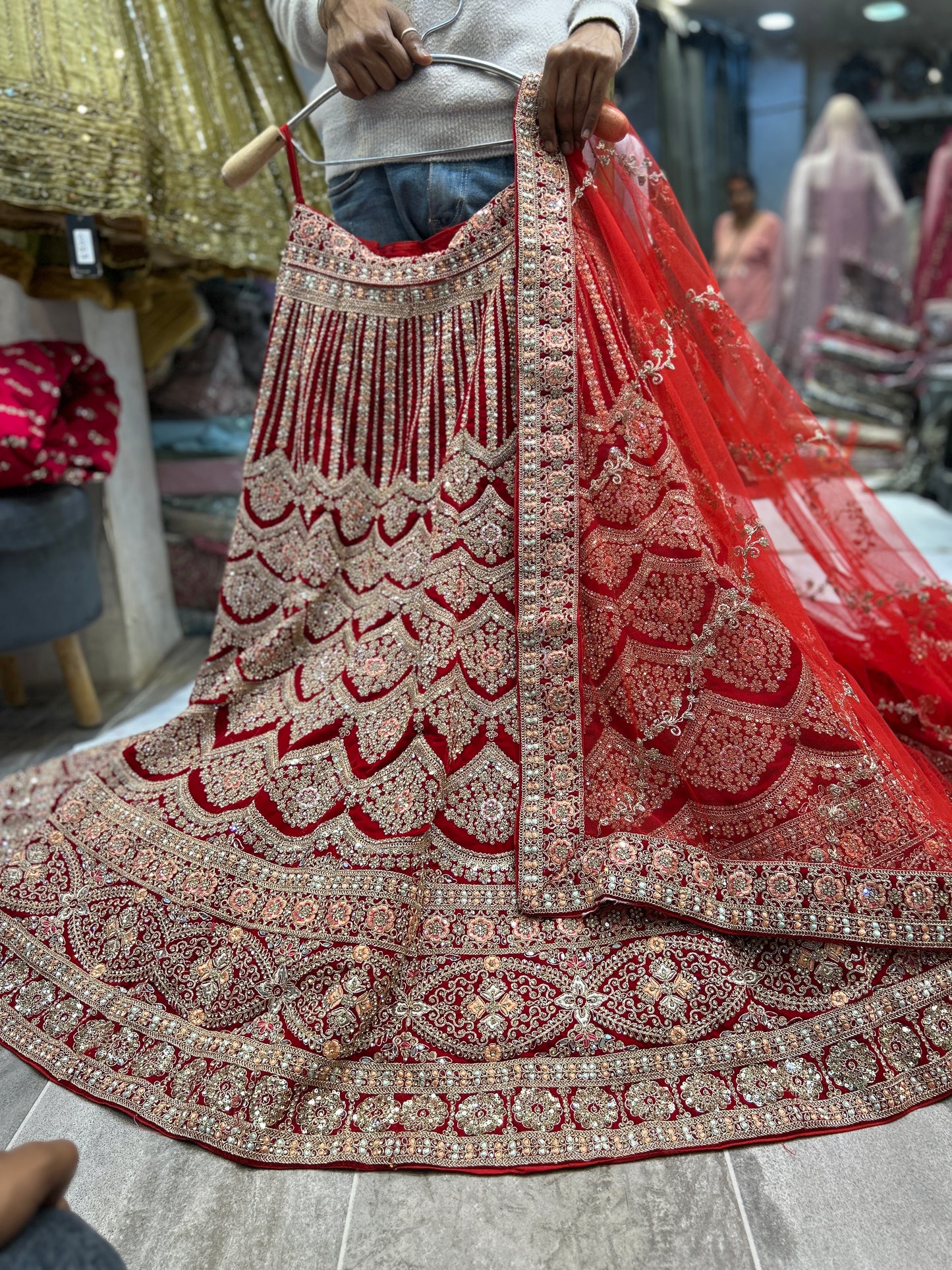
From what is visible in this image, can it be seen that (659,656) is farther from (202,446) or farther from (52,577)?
(202,446)

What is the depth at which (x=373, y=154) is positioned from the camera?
4.38ft

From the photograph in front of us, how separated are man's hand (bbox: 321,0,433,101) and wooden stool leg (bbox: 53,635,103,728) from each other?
1.42 m

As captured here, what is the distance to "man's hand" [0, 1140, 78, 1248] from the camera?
0.60m

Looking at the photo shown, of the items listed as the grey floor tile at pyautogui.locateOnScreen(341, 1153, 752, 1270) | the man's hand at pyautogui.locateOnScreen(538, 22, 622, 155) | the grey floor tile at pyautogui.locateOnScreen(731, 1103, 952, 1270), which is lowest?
the grey floor tile at pyautogui.locateOnScreen(341, 1153, 752, 1270)

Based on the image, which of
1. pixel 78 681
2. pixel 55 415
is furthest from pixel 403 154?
pixel 78 681

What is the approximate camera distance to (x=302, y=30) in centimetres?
134

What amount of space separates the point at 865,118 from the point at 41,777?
4.67 metres

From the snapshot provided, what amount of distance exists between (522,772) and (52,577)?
1.27 metres

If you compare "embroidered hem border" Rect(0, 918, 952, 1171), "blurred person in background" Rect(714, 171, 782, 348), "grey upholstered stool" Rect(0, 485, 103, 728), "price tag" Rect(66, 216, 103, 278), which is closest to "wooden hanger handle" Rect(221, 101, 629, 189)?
"price tag" Rect(66, 216, 103, 278)

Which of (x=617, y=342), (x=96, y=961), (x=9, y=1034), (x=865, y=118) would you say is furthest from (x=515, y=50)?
(x=865, y=118)

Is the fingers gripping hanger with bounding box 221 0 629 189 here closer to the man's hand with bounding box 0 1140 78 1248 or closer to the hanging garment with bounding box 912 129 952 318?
the man's hand with bounding box 0 1140 78 1248

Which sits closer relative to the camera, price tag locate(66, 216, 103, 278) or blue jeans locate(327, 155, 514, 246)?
blue jeans locate(327, 155, 514, 246)

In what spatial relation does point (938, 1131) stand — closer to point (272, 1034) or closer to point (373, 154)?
point (272, 1034)

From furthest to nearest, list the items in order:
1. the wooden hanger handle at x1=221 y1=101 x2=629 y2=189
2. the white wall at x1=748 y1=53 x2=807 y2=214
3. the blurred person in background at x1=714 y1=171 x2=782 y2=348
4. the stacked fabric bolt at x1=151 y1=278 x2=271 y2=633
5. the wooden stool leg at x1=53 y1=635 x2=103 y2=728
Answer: the blurred person in background at x1=714 y1=171 x2=782 y2=348
the white wall at x1=748 y1=53 x2=807 y2=214
the stacked fabric bolt at x1=151 y1=278 x2=271 y2=633
the wooden stool leg at x1=53 y1=635 x2=103 y2=728
the wooden hanger handle at x1=221 y1=101 x2=629 y2=189
